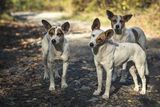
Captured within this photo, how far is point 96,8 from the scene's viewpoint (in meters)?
19.7

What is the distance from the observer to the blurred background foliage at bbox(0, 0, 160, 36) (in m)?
14.0

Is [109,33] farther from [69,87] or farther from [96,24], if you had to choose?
[69,87]

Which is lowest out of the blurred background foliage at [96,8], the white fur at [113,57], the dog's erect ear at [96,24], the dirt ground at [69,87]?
the dirt ground at [69,87]

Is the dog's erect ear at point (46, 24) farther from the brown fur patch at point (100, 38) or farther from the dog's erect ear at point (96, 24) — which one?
the brown fur patch at point (100, 38)

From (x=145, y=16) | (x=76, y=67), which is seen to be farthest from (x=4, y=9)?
(x=76, y=67)

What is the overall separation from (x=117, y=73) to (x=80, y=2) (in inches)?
859

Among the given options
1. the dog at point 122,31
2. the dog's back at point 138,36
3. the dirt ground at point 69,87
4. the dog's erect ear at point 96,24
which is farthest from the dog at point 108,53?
the dog's back at point 138,36

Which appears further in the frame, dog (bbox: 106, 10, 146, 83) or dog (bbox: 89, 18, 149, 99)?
dog (bbox: 106, 10, 146, 83)

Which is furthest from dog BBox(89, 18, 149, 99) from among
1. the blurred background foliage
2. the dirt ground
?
the blurred background foliage

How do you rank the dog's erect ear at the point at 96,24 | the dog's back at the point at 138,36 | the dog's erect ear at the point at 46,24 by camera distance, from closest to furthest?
1. the dog's erect ear at the point at 96,24
2. the dog's erect ear at the point at 46,24
3. the dog's back at the point at 138,36

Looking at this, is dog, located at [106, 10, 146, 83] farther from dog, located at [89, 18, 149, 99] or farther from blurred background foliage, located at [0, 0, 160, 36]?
blurred background foliage, located at [0, 0, 160, 36]

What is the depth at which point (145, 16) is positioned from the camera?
15.8 m

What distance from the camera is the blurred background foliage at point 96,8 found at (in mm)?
13995

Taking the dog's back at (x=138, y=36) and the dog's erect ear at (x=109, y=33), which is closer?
the dog's erect ear at (x=109, y=33)
